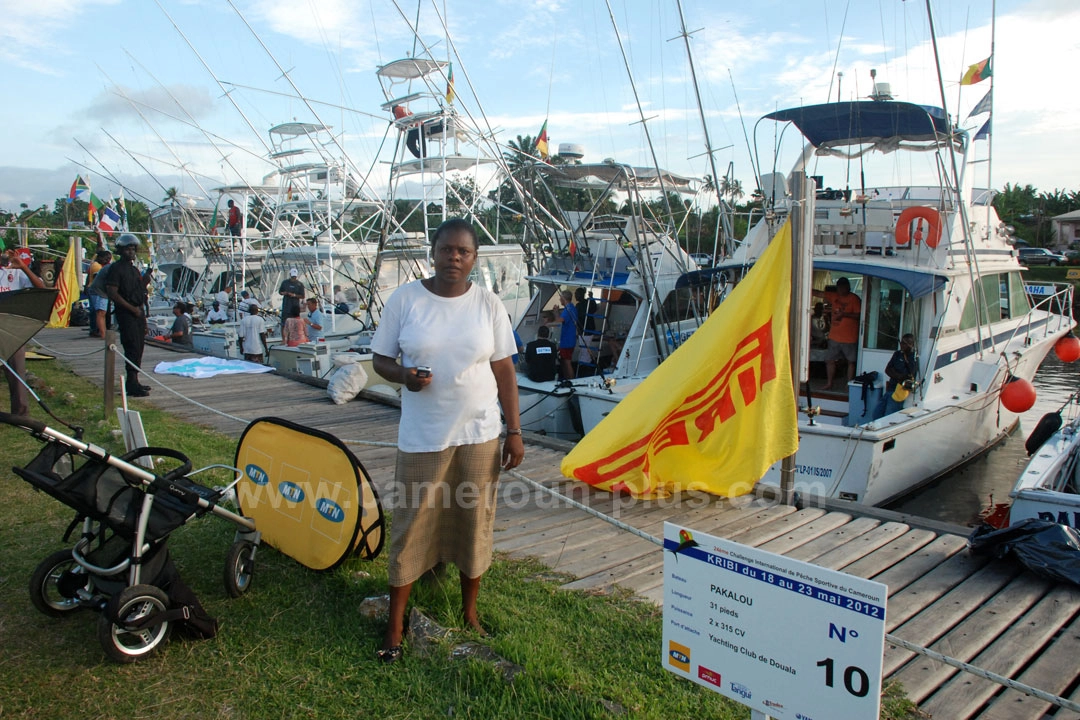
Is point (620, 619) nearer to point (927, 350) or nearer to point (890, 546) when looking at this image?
point (890, 546)

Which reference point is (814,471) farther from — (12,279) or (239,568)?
(12,279)

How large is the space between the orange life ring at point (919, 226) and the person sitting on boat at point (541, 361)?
4927 millimetres

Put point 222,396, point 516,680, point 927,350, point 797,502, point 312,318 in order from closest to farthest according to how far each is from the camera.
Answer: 1. point 516,680
2. point 797,502
3. point 927,350
4. point 222,396
5. point 312,318

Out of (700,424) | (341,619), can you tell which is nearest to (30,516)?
(341,619)

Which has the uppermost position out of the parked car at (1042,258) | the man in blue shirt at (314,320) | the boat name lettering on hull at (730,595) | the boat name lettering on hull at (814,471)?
the parked car at (1042,258)

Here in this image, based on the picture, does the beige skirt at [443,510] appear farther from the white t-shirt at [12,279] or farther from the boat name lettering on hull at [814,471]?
the white t-shirt at [12,279]

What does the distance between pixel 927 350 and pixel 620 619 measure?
7.01 m

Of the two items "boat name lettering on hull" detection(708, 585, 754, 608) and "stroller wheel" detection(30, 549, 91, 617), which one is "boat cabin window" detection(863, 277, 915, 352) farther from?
"stroller wheel" detection(30, 549, 91, 617)

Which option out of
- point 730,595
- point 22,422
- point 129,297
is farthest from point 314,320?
point 730,595

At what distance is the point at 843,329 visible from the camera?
9609 millimetres

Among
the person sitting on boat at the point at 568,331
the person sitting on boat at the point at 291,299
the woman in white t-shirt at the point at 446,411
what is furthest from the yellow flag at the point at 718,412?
the person sitting on boat at the point at 291,299

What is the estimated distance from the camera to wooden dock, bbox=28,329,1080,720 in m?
3.09

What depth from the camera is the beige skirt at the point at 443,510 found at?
3209 millimetres

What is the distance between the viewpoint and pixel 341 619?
136 inches
